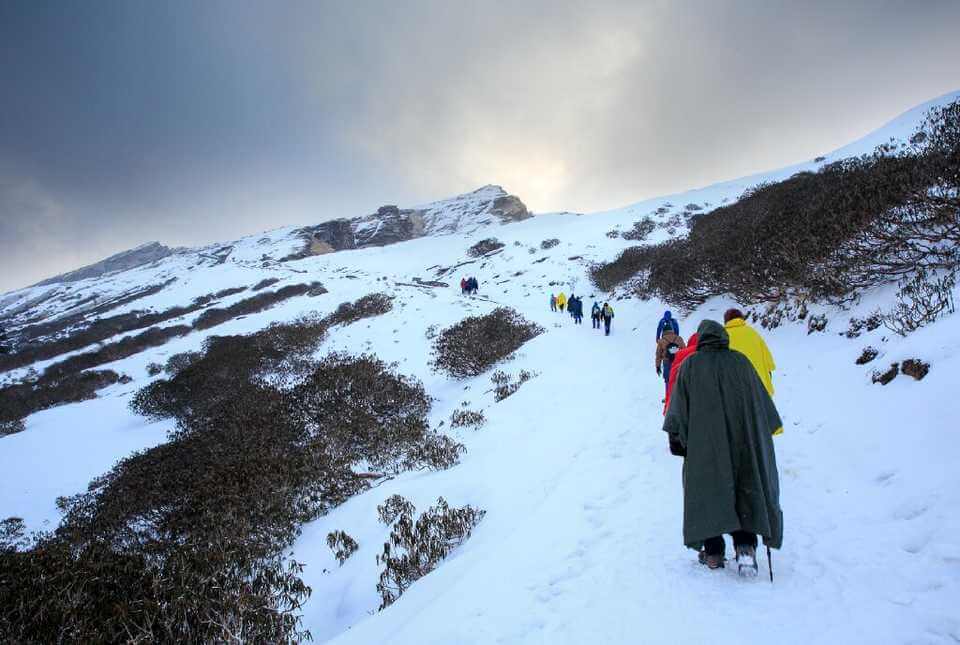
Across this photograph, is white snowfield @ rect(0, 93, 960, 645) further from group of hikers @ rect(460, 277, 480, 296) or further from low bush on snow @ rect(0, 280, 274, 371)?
low bush on snow @ rect(0, 280, 274, 371)

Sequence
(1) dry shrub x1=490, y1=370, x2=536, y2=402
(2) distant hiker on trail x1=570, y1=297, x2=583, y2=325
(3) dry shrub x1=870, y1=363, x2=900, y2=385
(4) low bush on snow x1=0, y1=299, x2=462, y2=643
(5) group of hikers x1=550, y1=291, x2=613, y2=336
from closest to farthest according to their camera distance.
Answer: (4) low bush on snow x1=0, y1=299, x2=462, y2=643 → (3) dry shrub x1=870, y1=363, x2=900, y2=385 → (1) dry shrub x1=490, y1=370, x2=536, y2=402 → (5) group of hikers x1=550, y1=291, x2=613, y2=336 → (2) distant hiker on trail x1=570, y1=297, x2=583, y2=325

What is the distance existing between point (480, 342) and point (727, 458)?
47.6 feet

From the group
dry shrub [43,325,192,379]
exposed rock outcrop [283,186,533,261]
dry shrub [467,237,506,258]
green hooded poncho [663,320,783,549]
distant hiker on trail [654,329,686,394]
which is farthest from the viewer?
exposed rock outcrop [283,186,533,261]

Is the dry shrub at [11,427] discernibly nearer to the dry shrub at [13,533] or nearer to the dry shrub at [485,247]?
the dry shrub at [13,533]

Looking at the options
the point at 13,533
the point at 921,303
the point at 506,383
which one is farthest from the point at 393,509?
the point at 13,533

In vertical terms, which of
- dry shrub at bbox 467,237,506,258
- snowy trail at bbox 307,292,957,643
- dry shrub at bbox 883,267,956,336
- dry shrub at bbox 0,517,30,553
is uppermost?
dry shrub at bbox 467,237,506,258

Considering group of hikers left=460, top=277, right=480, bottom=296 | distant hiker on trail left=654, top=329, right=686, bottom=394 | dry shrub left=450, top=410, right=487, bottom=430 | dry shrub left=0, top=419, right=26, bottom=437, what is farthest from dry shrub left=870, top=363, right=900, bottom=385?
dry shrub left=0, top=419, right=26, bottom=437

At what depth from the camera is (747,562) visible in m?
2.95

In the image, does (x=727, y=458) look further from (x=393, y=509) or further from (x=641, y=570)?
(x=393, y=509)

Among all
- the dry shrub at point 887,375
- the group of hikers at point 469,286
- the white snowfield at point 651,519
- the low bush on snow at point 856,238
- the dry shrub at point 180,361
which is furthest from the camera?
the group of hikers at point 469,286

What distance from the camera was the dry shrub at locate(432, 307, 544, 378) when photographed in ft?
52.2

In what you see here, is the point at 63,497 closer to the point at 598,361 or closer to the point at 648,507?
the point at 648,507

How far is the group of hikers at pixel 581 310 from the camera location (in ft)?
51.1

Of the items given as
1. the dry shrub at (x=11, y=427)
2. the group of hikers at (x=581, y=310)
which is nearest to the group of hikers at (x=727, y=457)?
the group of hikers at (x=581, y=310)
